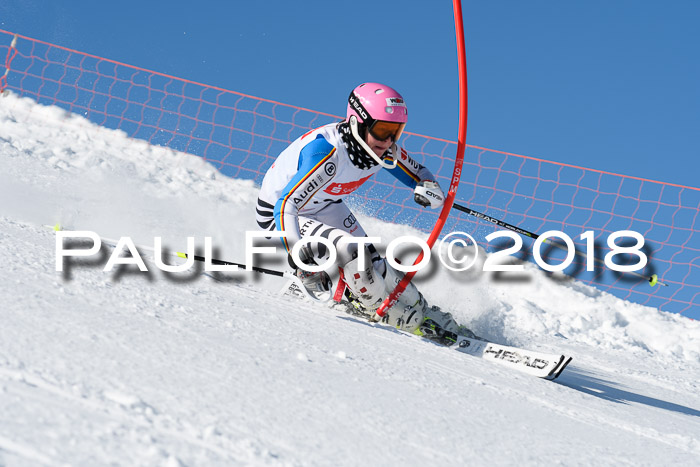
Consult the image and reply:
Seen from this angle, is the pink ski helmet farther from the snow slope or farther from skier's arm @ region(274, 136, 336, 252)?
the snow slope

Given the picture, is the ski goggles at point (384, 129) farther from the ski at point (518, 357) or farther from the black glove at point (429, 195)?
the ski at point (518, 357)

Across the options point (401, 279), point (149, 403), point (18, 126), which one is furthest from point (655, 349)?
point (18, 126)

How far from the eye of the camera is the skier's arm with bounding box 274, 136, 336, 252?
3.95 meters

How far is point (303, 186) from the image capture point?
4.00m

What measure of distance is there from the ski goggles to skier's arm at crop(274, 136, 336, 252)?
28 cm

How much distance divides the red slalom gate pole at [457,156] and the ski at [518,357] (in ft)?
1.61

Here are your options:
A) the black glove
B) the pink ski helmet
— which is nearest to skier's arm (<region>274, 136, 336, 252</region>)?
the pink ski helmet

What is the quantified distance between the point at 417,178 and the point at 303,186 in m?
1.07

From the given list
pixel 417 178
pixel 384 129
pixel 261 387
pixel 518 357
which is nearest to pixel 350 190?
pixel 417 178

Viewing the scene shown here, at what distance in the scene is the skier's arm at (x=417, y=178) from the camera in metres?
4.50

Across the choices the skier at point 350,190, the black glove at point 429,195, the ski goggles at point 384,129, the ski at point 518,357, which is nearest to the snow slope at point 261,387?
the ski at point 518,357

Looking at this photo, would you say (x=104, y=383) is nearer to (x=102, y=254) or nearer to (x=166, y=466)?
(x=166, y=466)

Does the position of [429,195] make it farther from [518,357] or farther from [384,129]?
[518,357]

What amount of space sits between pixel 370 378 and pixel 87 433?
1.23 metres
